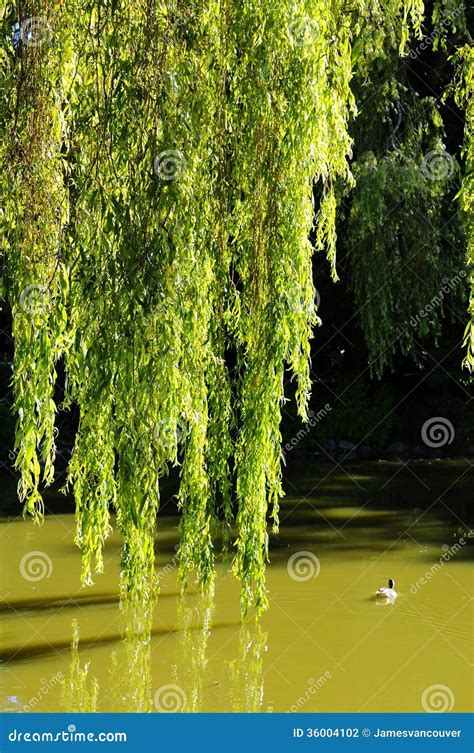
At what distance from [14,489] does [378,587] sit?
5929mm

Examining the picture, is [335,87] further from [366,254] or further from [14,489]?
A: [14,489]

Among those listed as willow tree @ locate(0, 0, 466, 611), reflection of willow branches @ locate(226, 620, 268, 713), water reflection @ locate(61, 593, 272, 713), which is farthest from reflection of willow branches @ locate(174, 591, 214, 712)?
willow tree @ locate(0, 0, 466, 611)

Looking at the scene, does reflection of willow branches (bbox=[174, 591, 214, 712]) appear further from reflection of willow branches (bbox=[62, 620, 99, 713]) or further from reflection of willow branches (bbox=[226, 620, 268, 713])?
reflection of willow branches (bbox=[62, 620, 99, 713])

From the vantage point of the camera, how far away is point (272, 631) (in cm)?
614

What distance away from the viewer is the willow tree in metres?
4.09

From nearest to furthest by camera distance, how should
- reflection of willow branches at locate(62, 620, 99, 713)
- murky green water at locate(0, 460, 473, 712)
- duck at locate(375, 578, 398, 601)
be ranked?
reflection of willow branches at locate(62, 620, 99, 713), murky green water at locate(0, 460, 473, 712), duck at locate(375, 578, 398, 601)

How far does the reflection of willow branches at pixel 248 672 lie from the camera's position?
16.7 ft

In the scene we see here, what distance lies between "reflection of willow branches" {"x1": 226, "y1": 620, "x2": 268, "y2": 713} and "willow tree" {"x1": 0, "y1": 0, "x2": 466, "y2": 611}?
847mm

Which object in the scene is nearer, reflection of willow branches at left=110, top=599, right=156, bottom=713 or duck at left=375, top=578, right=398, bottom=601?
reflection of willow branches at left=110, top=599, right=156, bottom=713

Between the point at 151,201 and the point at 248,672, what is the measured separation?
2.77 m

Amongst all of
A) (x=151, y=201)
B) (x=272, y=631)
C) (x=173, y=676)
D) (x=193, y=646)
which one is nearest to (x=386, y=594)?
(x=272, y=631)

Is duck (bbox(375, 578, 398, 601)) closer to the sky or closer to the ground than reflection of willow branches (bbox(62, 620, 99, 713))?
closer to the sky

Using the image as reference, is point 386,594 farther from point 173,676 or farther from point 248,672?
point 173,676

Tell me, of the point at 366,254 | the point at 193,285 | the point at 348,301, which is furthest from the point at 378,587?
the point at 348,301
